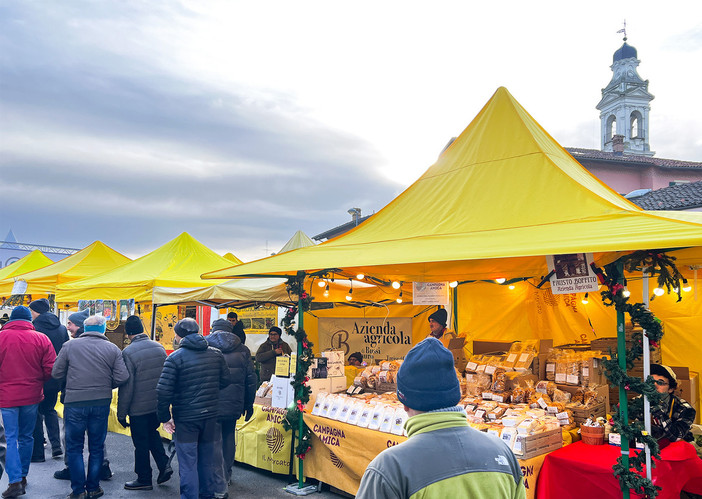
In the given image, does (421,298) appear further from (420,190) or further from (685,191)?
(685,191)

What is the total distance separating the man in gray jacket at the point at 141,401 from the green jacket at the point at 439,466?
4626mm

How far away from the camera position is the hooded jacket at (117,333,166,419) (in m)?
5.51

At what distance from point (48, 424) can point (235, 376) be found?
321 cm

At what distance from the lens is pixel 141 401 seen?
5.56 metres

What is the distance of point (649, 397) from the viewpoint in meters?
3.55

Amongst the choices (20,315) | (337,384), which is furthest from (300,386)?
(20,315)

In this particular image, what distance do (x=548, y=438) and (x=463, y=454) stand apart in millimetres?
3091

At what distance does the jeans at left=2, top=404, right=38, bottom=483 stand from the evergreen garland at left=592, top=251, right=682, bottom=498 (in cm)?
553

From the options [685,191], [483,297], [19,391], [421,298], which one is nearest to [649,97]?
[685,191]

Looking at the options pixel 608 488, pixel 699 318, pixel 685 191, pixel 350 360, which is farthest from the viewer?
pixel 685 191

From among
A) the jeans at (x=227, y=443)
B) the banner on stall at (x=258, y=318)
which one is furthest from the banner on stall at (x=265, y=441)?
the banner on stall at (x=258, y=318)

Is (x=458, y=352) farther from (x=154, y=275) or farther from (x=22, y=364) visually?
(x=154, y=275)

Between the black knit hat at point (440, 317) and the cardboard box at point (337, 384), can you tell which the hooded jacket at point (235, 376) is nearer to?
the cardboard box at point (337, 384)

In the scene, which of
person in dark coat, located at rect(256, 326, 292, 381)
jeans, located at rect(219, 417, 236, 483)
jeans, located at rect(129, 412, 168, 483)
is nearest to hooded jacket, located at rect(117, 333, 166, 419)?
jeans, located at rect(129, 412, 168, 483)
